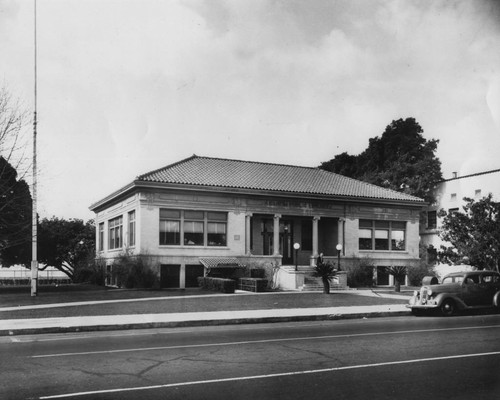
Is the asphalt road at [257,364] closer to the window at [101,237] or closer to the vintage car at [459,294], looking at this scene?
the vintage car at [459,294]

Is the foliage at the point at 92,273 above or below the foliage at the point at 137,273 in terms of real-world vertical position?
below

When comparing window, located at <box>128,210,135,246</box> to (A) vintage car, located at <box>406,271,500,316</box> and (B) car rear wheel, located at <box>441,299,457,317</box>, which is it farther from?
(B) car rear wheel, located at <box>441,299,457,317</box>

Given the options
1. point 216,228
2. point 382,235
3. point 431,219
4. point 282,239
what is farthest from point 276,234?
point 431,219

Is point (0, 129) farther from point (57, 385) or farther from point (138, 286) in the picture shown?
point (57, 385)

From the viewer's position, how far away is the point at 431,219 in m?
55.1

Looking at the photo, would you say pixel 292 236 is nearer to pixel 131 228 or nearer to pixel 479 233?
pixel 131 228

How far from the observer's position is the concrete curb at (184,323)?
14.7 meters

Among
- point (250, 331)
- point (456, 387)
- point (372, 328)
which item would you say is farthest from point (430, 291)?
point (456, 387)

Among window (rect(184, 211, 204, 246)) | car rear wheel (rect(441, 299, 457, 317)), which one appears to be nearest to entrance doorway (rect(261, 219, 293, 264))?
window (rect(184, 211, 204, 246))

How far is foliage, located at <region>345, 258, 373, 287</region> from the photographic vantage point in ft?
123

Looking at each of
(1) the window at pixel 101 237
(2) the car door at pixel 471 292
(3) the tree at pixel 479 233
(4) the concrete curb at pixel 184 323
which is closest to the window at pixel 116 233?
(1) the window at pixel 101 237

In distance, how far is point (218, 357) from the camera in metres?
10.1

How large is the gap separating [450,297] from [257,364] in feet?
39.1

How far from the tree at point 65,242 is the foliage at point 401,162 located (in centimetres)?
3118
